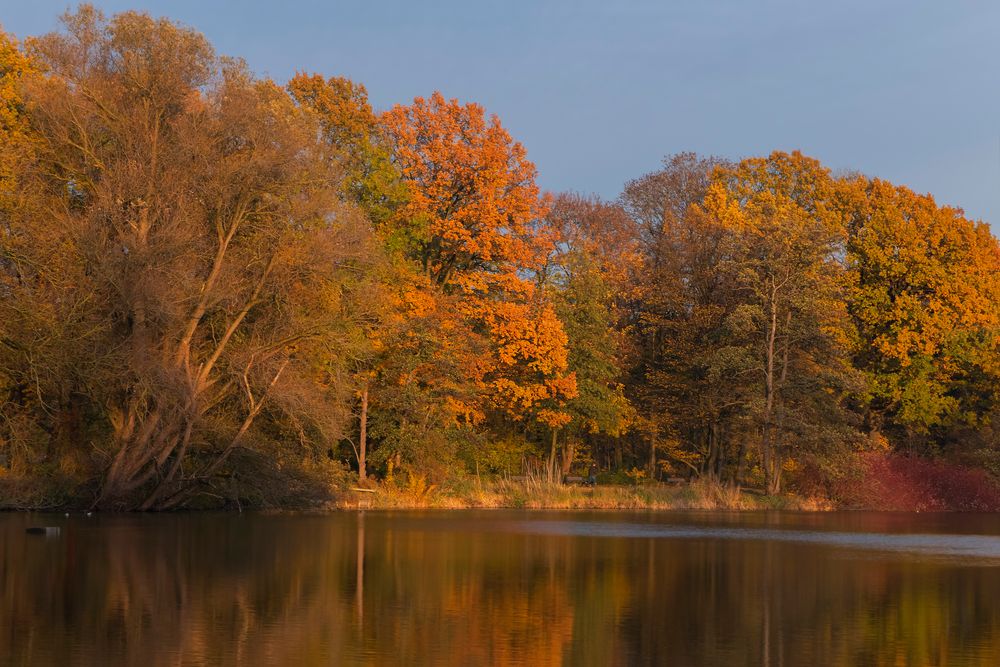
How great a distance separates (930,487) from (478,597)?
41.6 metres

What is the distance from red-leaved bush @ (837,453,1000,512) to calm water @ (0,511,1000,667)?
2130 centimetres

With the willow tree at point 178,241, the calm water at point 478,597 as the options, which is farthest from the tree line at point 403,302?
the calm water at point 478,597

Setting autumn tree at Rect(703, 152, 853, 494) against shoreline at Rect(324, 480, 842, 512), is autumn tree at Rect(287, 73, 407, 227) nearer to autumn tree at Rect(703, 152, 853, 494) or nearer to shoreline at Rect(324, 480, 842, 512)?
shoreline at Rect(324, 480, 842, 512)

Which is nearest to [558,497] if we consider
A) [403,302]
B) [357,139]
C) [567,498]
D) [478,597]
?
[567,498]

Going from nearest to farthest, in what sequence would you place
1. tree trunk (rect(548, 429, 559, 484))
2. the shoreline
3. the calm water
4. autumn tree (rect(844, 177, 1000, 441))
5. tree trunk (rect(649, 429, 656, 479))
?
the calm water, the shoreline, tree trunk (rect(548, 429, 559, 484)), autumn tree (rect(844, 177, 1000, 441)), tree trunk (rect(649, 429, 656, 479))

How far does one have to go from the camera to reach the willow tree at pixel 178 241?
117ft

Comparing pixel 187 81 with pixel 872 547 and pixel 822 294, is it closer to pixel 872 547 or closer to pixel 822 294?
pixel 872 547

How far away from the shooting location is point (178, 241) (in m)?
35.8

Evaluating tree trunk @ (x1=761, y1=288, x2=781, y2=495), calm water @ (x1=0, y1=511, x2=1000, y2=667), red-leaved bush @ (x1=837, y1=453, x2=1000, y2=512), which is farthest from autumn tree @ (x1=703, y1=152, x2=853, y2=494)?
calm water @ (x1=0, y1=511, x2=1000, y2=667)

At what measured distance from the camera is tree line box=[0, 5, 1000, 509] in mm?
36125

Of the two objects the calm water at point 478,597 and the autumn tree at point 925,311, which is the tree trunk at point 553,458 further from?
the calm water at point 478,597

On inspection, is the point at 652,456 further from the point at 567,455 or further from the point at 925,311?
Answer: the point at 925,311

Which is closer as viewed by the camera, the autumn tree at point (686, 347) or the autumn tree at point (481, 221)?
the autumn tree at point (481, 221)

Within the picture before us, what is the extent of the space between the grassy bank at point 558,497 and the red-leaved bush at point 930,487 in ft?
10.4
